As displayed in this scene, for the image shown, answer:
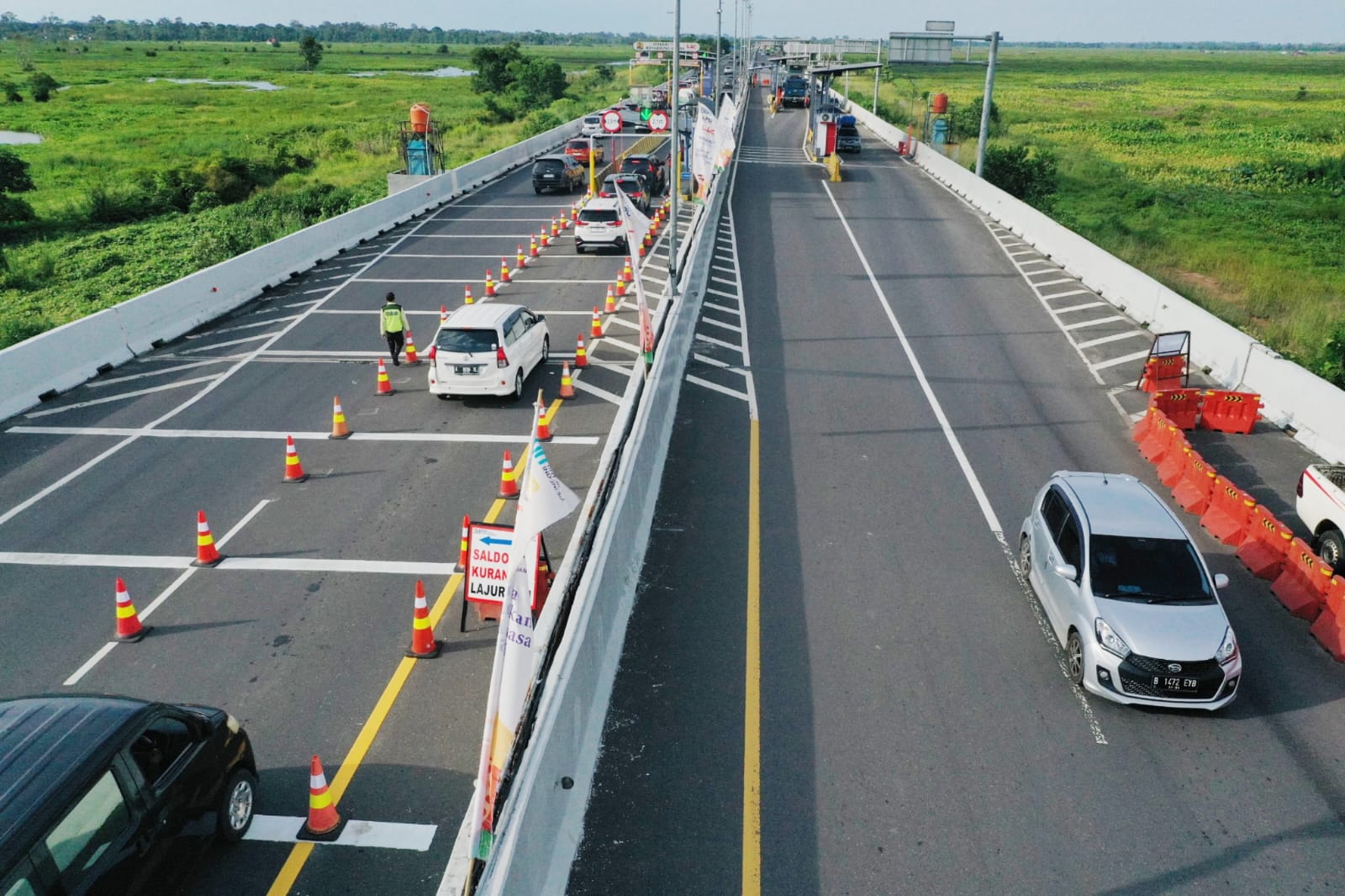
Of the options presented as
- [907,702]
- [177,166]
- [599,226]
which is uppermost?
[599,226]

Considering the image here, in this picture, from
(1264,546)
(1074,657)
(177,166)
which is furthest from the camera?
(177,166)

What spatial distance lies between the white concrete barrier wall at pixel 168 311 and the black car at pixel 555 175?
20.2ft

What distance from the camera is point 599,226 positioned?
2984 centimetres

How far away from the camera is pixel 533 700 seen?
24.8 ft

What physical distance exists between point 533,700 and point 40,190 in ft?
197

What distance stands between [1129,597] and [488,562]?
21.6 feet

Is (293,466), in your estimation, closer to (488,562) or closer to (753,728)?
(488,562)

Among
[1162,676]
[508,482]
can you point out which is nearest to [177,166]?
[508,482]

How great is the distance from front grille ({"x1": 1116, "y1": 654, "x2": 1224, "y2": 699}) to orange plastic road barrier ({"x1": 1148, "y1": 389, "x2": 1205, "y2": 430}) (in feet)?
27.5

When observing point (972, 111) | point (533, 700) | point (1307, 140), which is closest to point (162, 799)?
point (533, 700)

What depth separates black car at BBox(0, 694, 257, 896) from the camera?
18.2 feet

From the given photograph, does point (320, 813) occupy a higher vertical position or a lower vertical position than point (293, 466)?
lower

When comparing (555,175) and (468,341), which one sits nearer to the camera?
(468,341)

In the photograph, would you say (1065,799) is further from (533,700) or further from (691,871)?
(533,700)
